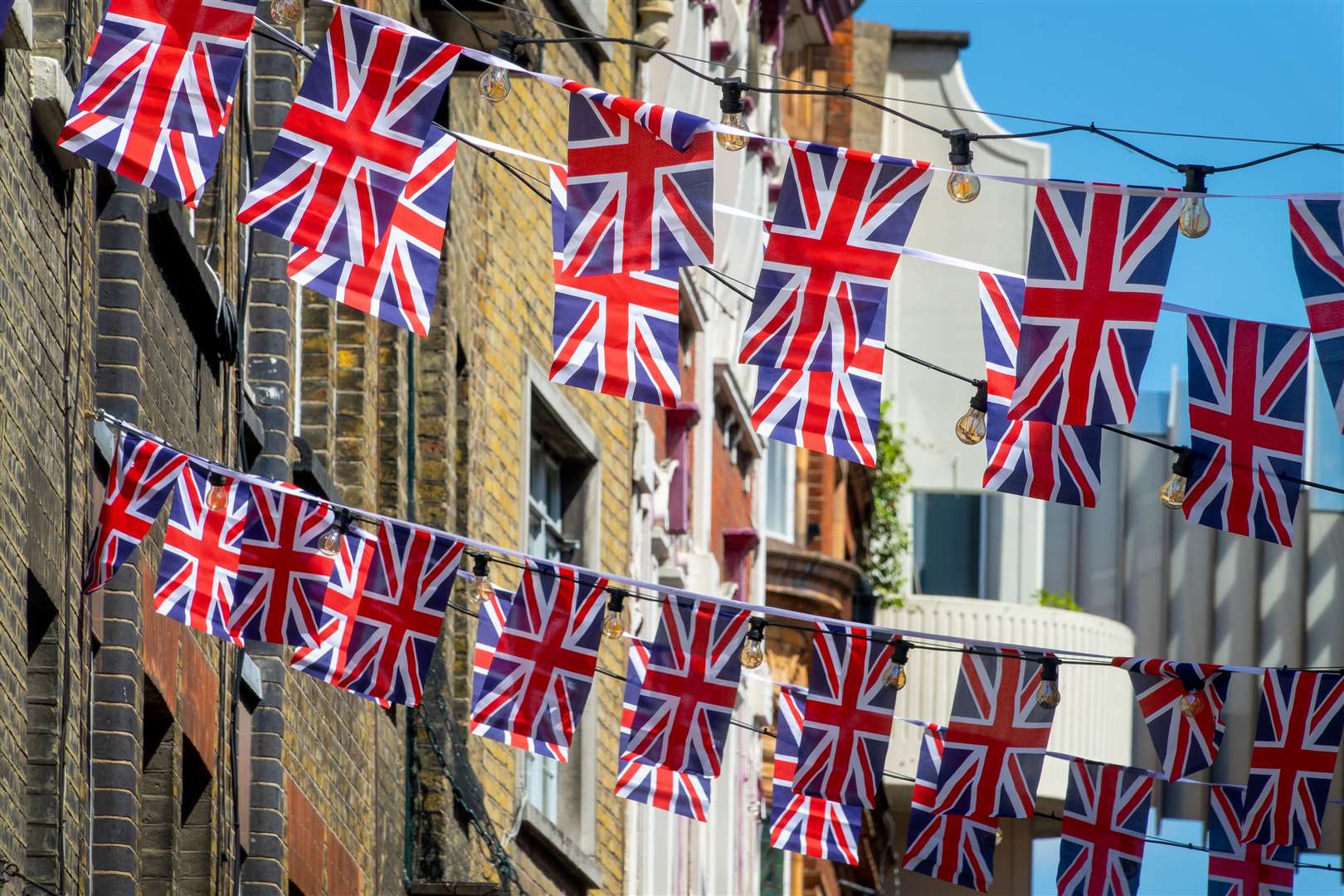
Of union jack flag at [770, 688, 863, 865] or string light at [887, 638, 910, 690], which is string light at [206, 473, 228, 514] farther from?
union jack flag at [770, 688, 863, 865]

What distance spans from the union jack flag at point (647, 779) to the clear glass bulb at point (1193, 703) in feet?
6.98

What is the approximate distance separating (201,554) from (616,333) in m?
1.83

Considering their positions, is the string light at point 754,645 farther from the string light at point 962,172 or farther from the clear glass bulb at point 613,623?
the string light at point 962,172

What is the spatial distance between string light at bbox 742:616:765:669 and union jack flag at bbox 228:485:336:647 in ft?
6.27

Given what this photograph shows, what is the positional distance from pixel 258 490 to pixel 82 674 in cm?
139

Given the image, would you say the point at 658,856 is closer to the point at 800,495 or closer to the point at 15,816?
the point at 800,495

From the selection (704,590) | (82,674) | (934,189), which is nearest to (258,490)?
(82,674)

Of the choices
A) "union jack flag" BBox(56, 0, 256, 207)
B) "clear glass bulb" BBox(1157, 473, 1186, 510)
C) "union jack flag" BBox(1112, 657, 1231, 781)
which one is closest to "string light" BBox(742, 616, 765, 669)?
"union jack flag" BBox(1112, 657, 1231, 781)

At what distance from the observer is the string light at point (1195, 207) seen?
390 inches

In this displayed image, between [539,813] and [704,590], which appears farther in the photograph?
[704,590]

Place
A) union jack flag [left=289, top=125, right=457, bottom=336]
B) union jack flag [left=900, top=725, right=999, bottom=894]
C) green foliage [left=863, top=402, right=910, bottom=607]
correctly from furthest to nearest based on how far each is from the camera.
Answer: green foliage [left=863, top=402, right=910, bottom=607] < union jack flag [left=900, top=725, right=999, bottom=894] < union jack flag [left=289, top=125, right=457, bottom=336]

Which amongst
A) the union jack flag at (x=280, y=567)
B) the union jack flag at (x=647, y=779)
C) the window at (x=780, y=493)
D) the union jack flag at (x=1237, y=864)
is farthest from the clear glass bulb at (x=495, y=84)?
the window at (x=780, y=493)

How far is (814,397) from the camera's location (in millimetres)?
10812

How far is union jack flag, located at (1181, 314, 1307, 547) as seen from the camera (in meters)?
11.2
